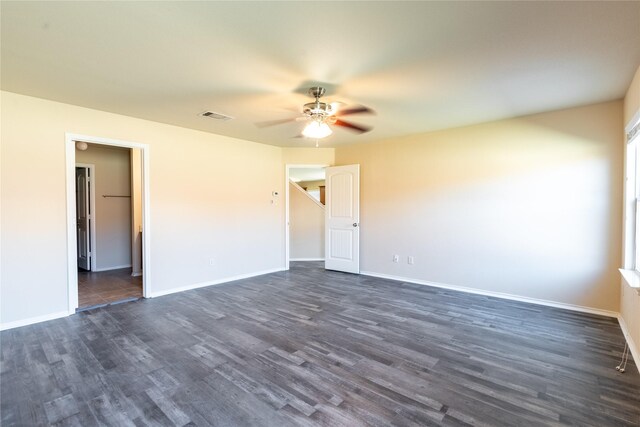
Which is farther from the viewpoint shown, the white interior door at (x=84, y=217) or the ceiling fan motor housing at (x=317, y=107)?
the white interior door at (x=84, y=217)

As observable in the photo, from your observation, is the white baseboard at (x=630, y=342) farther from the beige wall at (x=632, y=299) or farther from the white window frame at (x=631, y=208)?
the white window frame at (x=631, y=208)

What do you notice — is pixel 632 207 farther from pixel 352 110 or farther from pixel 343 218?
pixel 343 218

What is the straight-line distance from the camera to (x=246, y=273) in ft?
18.5

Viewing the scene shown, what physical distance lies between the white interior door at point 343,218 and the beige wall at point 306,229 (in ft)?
4.35

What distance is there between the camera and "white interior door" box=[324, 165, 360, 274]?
5.86m

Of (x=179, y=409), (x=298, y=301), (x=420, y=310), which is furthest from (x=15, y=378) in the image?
(x=420, y=310)

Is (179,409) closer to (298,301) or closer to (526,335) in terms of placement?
(298,301)

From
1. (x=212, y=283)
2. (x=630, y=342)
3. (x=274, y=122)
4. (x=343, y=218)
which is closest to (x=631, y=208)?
(x=630, y=342)

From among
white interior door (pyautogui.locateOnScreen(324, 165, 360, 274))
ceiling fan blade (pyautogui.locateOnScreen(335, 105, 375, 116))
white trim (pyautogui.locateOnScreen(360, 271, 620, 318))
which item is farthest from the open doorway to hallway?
white trim (pyautogui.locateOnScreen(360, 271, 620, 318))

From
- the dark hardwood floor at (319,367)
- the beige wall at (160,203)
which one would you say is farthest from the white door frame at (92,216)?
the dark hardwood floor at (319,367)

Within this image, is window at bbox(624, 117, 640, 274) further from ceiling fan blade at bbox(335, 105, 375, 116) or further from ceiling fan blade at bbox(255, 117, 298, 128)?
ceiling fan blade at bbox(255, 117, 298, 128)

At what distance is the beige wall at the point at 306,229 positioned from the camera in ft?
25.0

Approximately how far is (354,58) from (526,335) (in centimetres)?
312

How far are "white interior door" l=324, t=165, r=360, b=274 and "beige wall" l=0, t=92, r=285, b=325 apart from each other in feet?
3.28
